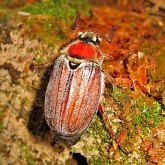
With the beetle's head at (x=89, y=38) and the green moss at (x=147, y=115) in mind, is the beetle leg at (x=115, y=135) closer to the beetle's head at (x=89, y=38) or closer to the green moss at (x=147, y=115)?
the green moss at (x=147, y=115)

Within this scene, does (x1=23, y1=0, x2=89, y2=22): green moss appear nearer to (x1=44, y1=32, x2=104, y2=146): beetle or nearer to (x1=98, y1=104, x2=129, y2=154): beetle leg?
(x1=44, y1=32, x2=104, y2=146): beetle

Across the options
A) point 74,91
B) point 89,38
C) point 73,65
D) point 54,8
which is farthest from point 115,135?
point 54,8

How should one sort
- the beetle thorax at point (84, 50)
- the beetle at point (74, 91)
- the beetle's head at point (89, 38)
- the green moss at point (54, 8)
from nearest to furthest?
the beetle at point (74, 91) < the beetle thorax at point (84, 50) < the beetle's head at point (89, 38) < the green moss at point (54, 8)

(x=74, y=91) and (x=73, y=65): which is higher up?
(x=73, y=65)

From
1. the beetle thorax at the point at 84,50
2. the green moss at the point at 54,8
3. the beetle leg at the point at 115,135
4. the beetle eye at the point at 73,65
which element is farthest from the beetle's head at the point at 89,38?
the green moss at the point at 54,8

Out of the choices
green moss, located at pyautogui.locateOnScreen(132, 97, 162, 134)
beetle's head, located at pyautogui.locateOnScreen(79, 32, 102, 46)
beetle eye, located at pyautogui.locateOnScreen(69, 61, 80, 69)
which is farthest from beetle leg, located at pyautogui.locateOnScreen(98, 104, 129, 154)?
beetle's head, located at pyautogui.locateOnScreen(79, 32, 102, 46)

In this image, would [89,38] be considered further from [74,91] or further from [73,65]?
[74,91]

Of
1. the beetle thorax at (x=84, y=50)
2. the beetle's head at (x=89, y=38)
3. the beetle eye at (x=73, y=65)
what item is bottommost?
the beetle eye at (x=73, y=65)

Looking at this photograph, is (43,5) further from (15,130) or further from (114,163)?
(114,163)
